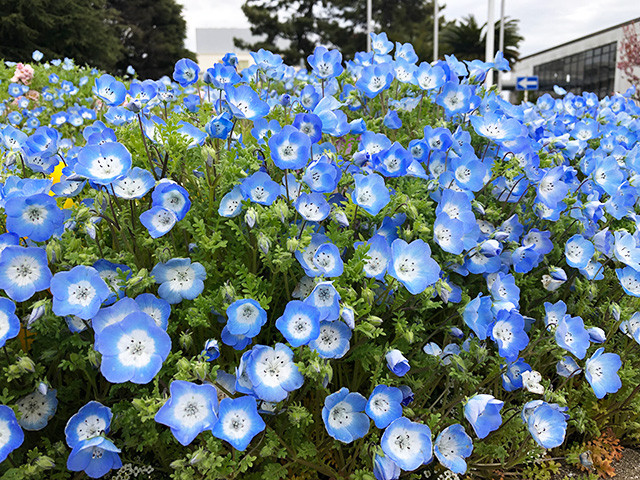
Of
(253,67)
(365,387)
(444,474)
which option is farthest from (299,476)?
(253,67)

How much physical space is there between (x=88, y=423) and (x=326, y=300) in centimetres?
71

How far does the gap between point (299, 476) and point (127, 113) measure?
1.71 metres

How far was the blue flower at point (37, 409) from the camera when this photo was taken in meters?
1.47

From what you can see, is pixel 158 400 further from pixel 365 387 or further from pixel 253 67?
pixel 253 67

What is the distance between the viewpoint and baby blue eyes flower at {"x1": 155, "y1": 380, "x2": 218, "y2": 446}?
1.21m

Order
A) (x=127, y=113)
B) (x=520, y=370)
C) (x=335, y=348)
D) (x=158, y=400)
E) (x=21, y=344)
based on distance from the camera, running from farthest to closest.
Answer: (x=127, y=113) < (x=520, y=370) < (x=21, y=344) < (x=335, y=348) < (x=158, y=400)

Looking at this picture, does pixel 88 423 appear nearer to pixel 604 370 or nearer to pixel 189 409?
pixel 189 409

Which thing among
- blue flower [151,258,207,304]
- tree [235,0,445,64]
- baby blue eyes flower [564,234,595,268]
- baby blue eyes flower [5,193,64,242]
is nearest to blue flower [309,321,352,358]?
blue flower [151,258,207,304]

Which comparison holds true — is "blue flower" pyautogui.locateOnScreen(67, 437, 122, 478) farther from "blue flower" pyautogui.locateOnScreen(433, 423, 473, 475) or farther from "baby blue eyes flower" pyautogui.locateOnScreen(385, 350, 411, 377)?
"blue flower" pyautogui.locateOnScreen(433, 423, 473, 475)

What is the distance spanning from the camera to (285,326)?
4.42 feet

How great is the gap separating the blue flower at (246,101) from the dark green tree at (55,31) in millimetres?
19691

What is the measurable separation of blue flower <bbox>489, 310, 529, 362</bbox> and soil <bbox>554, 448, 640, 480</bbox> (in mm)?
661

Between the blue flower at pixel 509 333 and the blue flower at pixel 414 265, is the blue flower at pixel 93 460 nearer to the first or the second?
the blue flower at pixel 414 265

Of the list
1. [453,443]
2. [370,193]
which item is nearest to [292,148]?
[370,193]
